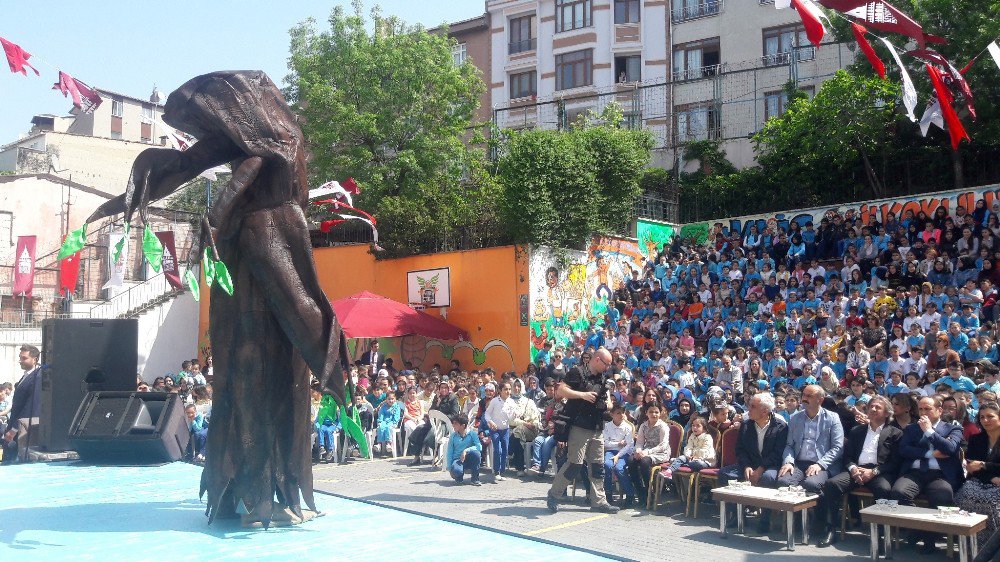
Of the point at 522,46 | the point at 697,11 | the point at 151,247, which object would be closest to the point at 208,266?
the point at 151,247

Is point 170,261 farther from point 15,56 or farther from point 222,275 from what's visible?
point 222,275

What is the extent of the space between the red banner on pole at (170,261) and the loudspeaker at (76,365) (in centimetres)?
886

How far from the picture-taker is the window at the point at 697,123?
2964cm

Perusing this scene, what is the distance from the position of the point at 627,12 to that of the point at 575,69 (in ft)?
9.10

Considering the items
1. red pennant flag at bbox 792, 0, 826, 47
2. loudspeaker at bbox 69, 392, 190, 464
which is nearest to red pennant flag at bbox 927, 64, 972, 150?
red pennant flag at bbox 792, 0, 826, 47

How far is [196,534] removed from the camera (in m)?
8.09

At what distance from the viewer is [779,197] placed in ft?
78.8

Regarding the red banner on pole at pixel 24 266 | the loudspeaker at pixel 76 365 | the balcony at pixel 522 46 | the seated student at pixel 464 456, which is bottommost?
the seated student at pixel 464 456

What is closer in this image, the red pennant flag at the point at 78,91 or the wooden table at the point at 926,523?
A: the wooden table at the point at 926,523

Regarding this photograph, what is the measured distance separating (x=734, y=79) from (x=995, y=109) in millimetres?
10066

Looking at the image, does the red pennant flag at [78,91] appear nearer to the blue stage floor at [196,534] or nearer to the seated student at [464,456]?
the blue stage floor at [196,534]

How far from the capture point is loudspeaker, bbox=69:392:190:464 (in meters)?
12.6

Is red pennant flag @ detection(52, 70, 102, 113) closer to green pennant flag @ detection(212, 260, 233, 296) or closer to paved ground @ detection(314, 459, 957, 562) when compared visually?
green pennant flag @ detection(212, 260, 233, 296)

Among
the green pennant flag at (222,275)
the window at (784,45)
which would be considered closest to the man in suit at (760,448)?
the green pennant flag at (222,275)
